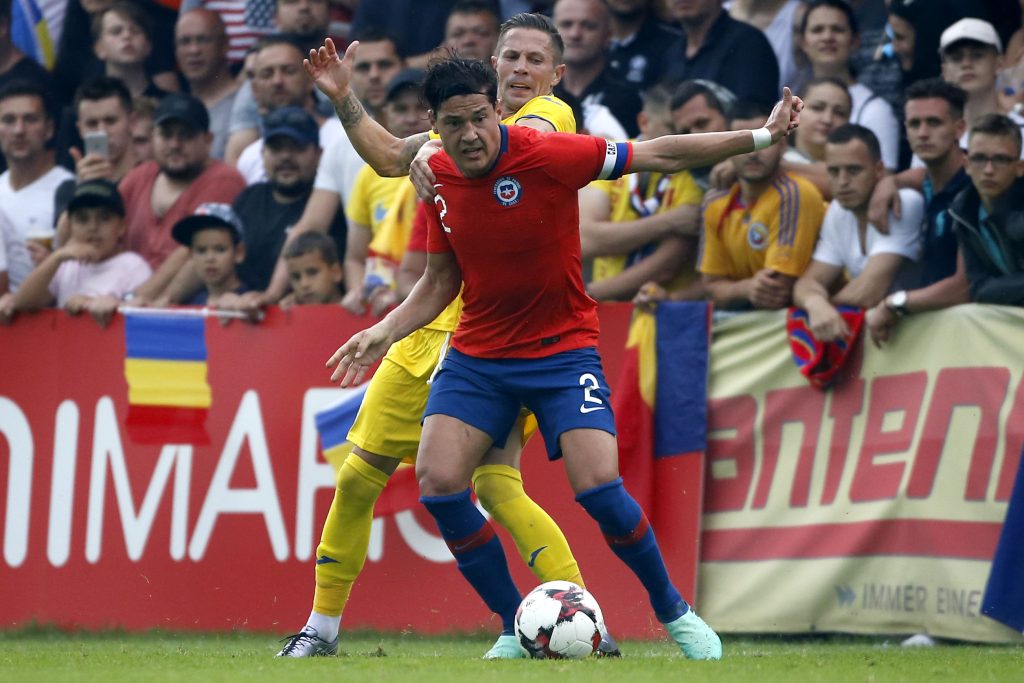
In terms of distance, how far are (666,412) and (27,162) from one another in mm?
5682

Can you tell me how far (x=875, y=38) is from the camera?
35.5 feet

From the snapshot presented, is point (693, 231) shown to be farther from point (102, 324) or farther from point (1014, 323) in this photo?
point (102, 324)

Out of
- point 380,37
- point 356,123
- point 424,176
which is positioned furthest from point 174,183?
point 424,176

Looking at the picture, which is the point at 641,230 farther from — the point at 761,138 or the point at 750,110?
the point at 761,138

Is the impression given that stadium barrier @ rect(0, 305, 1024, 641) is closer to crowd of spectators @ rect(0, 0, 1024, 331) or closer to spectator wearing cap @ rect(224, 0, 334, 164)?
crowd of spectators @ rect(0, 0, 1024, 331)

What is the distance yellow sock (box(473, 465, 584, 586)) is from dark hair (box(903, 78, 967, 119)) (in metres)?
3.48

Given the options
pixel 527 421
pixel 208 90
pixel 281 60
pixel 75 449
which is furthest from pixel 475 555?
pixel 208 90

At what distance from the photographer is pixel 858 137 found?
930 centimetres

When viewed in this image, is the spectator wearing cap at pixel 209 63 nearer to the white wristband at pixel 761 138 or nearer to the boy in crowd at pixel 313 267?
the boy in crowd at pixel 313 267

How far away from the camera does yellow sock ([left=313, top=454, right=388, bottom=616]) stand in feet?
24.9

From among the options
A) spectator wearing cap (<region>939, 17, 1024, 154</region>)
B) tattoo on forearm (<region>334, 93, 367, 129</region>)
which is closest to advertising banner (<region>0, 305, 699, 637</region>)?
spectator wearing cap (<region>939, 17, 1024, 154</region>)

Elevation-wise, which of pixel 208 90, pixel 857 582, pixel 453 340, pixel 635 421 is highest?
pixel 208 90

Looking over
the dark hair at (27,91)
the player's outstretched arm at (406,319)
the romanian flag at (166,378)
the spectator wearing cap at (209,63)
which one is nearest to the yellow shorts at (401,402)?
the player's outstretched arm at (406,319)

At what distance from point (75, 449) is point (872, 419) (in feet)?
17.3
